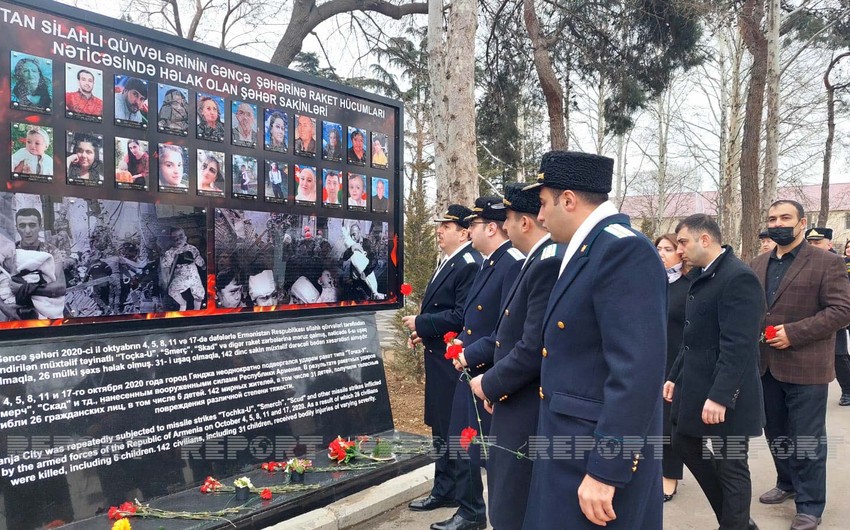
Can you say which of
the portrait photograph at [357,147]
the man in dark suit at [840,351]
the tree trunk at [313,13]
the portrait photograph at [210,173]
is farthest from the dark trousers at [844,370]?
the tree trunk at [313,13]

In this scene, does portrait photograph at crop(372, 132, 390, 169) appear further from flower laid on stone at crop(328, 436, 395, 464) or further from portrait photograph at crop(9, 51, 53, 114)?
portrait photograph at crop(9, 51, 53, 114)

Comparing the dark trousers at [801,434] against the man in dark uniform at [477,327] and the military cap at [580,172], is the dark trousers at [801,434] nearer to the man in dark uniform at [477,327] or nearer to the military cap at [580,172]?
the man in dark uniform at [477,327]

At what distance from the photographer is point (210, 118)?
14.1ft

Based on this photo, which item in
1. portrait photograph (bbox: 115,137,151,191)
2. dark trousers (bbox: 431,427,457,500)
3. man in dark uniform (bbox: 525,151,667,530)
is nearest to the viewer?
man in dark uniform (bbox: 525,151,667,530)

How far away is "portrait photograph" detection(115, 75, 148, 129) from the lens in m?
3.80

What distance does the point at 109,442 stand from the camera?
3.64m

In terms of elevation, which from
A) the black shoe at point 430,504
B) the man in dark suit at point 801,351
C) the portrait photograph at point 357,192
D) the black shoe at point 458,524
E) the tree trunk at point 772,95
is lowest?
the black shoe at point 430,504

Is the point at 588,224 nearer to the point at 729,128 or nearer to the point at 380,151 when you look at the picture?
the point at 380,151

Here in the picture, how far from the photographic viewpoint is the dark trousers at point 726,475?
3537 mm

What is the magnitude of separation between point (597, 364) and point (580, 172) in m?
0.72

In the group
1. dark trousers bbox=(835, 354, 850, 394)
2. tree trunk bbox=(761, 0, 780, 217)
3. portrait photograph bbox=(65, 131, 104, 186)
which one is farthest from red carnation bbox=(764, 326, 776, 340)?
tree trunk bbox=(761, 0, 780, 217)

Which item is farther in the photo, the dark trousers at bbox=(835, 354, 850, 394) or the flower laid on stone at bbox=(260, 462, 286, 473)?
the dark trousers at bbox=(835, 354, 850, 394)

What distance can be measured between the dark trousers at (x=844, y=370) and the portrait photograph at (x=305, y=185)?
6.85 meters

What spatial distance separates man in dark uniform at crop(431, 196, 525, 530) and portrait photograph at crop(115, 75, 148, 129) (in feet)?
7.18
